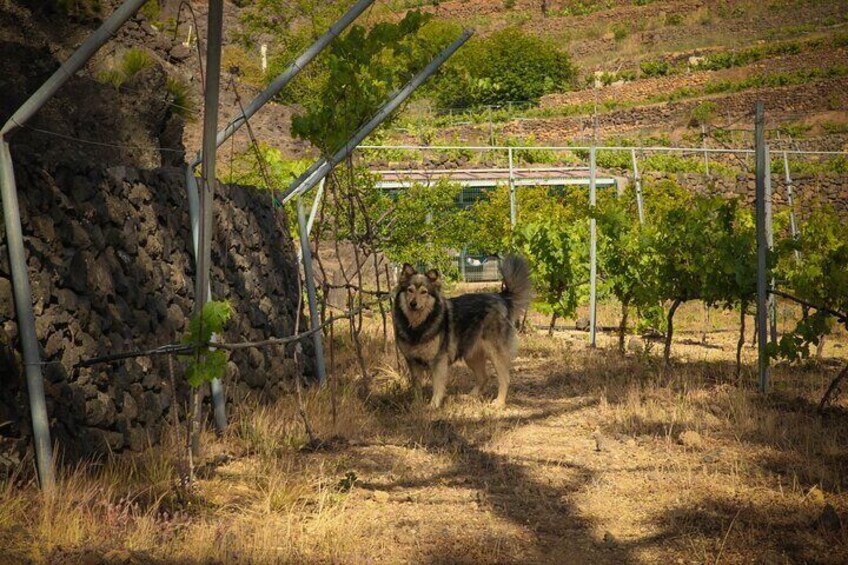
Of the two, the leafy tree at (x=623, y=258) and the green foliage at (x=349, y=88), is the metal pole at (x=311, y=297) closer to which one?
the green foliage at (x=349, y=88)

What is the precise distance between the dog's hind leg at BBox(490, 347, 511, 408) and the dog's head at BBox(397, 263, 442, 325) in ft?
2.59

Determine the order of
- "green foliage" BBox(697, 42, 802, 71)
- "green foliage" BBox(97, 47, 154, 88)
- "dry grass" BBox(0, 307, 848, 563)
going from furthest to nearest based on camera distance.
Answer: "green foliage" BBox(697, 42, 802, 71), "green foliage" BBox(97, 47, 154, 88), "dry grass" BBox(0, 307, 848, 563)

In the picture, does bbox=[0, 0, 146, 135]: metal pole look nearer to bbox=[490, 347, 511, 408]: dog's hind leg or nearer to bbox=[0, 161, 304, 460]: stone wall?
bbox=[0, 161, 304, 460]: stone wall

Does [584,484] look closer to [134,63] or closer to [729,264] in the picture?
[729,264]

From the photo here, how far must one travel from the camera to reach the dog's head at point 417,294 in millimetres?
9125

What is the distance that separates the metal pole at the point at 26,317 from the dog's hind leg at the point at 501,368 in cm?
497

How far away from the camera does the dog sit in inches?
363

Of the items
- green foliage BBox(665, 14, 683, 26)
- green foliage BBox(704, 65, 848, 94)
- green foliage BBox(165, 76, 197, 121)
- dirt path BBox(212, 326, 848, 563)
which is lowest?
dirt path BBox(212, 326, 848, 563)

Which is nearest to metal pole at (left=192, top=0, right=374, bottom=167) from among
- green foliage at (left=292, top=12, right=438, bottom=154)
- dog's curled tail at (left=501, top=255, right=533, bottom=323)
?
green foliage at (left=292, top=12, right=438, bottom=154)

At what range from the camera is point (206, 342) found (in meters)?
5.32

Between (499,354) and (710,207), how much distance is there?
3067mm

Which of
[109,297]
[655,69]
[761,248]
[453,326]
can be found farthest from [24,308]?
[655,69]

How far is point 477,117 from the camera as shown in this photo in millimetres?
44969

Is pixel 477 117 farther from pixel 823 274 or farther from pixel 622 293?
pixel 823 274
